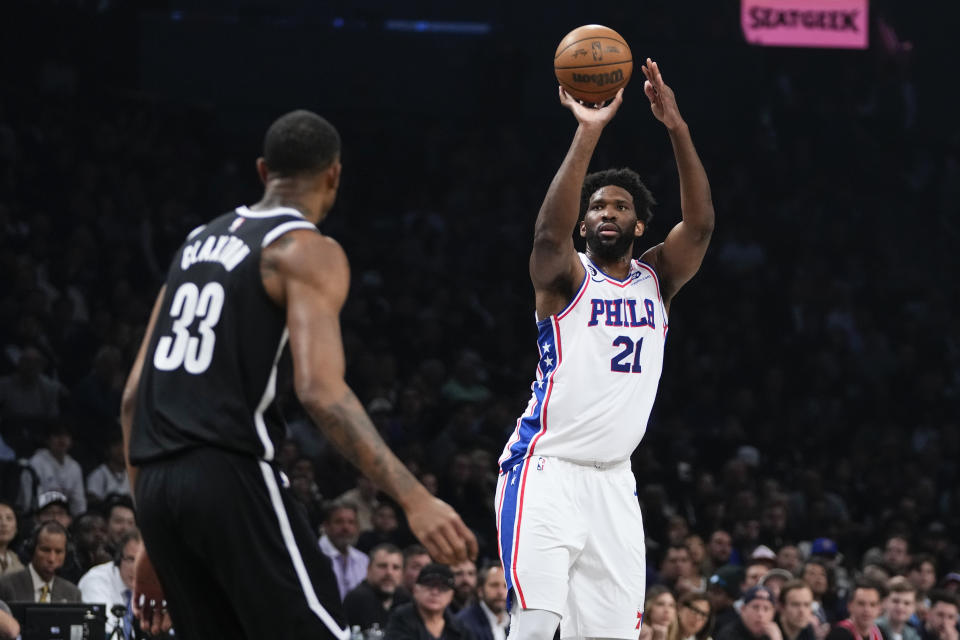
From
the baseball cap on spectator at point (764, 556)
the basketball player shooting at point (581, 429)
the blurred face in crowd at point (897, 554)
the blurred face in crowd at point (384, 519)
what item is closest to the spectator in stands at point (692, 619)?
the baseball cap on spectator at point (764, 556)

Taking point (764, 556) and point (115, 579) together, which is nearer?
point (115, 579)

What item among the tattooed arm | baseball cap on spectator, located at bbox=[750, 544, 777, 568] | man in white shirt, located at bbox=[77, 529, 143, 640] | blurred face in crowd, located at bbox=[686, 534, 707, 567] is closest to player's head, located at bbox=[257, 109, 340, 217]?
the tattooed arm

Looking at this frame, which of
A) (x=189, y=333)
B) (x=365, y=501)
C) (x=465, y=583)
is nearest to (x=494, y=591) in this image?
(x=465, y=583)

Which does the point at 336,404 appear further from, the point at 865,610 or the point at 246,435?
the point at 865,610

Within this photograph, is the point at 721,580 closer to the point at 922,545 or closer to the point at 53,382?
the point at 922,545

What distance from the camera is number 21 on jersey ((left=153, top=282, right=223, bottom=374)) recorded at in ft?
13.3

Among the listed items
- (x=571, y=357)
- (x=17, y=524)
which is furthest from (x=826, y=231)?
(x=571, y=357)

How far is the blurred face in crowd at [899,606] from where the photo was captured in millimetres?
11547

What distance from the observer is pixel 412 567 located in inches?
418

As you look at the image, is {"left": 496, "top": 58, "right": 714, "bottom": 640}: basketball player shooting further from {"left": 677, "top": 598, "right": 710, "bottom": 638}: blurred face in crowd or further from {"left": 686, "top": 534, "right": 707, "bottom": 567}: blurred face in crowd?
{"left": 686, "top": 534, "right": 707, "bottom": 567}: blurred face in crowd

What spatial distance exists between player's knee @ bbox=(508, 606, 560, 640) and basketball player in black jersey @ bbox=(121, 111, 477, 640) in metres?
1.82

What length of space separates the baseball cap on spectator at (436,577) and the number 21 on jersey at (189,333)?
18.9 feet

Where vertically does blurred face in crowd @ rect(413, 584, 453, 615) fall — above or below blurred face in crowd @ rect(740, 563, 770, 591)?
above

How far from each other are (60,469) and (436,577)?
3353 mm
